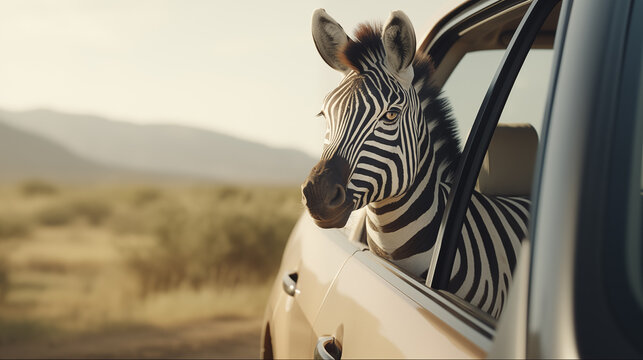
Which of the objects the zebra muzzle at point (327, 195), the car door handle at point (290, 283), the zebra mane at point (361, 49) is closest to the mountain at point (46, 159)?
the car door handle at point (290, 283)

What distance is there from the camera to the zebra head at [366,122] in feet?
5.95

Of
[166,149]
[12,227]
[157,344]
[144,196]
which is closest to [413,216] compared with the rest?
[157,344]

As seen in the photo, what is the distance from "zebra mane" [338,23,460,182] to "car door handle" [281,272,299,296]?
57 centimetres

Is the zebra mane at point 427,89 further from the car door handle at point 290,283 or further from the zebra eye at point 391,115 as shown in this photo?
the car door handle at point 290,283

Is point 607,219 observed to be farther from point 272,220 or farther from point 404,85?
point 272,220

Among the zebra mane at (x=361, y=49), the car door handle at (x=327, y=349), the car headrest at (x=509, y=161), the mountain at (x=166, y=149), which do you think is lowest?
the mountain at (x=166, y=149)

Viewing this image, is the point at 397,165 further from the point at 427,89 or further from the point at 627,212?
the point at 627,212

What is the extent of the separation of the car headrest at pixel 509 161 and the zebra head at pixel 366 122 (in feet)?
0.79

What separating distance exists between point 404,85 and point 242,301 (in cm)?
562

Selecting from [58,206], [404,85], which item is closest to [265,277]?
[404,85]

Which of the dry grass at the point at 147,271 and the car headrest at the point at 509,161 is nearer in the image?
the car headrest at the point at 509,161

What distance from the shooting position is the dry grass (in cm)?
700

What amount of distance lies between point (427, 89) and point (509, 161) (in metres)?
0.35

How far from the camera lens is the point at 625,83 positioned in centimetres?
79
